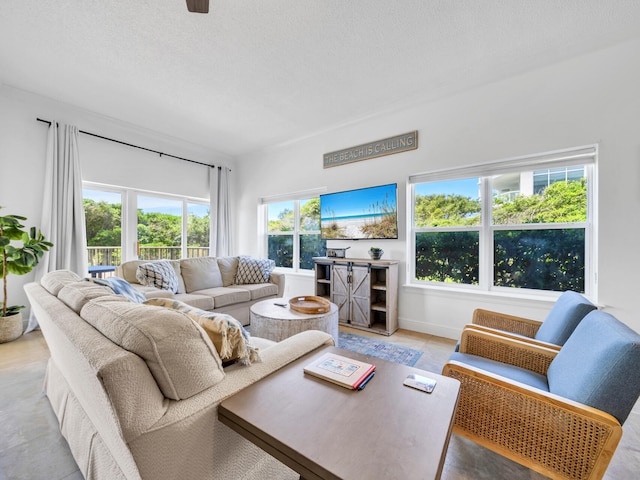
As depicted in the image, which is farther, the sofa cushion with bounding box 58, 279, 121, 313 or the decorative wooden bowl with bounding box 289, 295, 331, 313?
the decorative wooden bowl with bounding box 289, 295, 331, 313

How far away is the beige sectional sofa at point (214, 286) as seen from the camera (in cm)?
312

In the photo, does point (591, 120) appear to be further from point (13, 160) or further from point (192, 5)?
point (13, 160)

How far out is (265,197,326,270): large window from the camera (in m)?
4.53

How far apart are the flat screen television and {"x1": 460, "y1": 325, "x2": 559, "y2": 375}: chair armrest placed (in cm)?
185

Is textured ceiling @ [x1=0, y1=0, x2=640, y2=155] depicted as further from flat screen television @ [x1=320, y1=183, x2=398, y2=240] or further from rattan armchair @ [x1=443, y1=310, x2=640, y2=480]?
rattan armchair @ [x1=443, y1=310, x2=640, y2=480]

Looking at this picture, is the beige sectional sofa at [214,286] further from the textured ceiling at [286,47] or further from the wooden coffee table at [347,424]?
the wooden coffee table at [347,424]

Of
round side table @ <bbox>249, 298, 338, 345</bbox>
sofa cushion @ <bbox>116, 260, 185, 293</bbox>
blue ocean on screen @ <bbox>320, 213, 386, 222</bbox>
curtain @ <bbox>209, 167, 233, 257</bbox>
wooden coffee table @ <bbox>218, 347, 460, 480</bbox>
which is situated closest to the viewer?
wooden coffee table @ <bbox>218, 347, 460, 480</bbox>

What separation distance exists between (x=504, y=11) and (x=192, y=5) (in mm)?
2136

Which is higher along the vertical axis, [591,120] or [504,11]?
[504,11]

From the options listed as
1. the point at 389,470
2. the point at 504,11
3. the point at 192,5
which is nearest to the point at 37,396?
the point at 389,470

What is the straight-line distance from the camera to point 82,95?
3.16 metres

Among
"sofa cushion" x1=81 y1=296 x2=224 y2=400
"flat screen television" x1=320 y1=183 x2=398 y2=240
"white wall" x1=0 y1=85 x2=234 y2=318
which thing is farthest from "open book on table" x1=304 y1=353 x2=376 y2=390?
"white wall" x1=0 y1=85 x2=234 y2=318

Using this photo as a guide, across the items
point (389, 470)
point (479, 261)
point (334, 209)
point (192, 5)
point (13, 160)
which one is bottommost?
point (389, 470)

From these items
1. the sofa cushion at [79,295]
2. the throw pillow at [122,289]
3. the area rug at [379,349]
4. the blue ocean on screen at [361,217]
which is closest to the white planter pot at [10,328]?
the throw pillow at [122,289]
